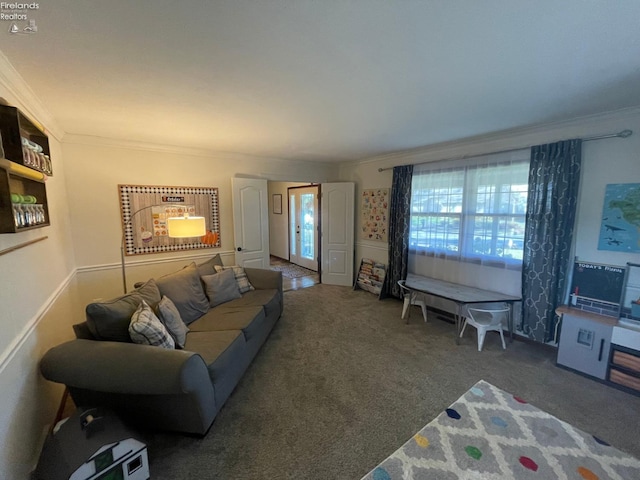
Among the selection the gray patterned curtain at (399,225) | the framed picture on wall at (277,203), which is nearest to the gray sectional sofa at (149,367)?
the gray patterned curtain at (399,225)

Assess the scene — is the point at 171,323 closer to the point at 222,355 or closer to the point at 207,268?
the point at 222,355

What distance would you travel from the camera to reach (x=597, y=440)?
1.74m

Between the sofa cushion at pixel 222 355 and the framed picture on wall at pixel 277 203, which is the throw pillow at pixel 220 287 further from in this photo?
the framed picture on wall at pixel 277 203

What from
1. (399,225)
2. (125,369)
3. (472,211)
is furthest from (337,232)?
(125,369)

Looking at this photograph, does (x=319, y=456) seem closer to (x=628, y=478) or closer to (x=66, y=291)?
(x=628, y=478)

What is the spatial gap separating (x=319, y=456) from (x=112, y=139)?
13.0ft

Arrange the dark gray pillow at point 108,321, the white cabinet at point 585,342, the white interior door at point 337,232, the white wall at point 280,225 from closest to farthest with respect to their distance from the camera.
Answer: the dark gray pillow at point 108,321
the white cabinet at point 585,342
the white interior door at point 337,232
the white wall at point 280,225

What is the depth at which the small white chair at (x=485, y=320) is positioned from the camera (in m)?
2.81

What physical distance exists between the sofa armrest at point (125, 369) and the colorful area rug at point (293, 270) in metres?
3.88

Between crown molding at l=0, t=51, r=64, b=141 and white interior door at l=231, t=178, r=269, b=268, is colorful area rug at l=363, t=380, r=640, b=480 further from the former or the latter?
white interior door at l=231, t=178, r=269, b=268

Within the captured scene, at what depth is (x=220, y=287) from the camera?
305 centimetres

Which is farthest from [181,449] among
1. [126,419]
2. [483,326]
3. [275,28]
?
[483,326]

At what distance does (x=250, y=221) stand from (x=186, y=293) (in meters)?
1.81

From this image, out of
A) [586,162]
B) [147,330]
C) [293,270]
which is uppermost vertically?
[586,162]
